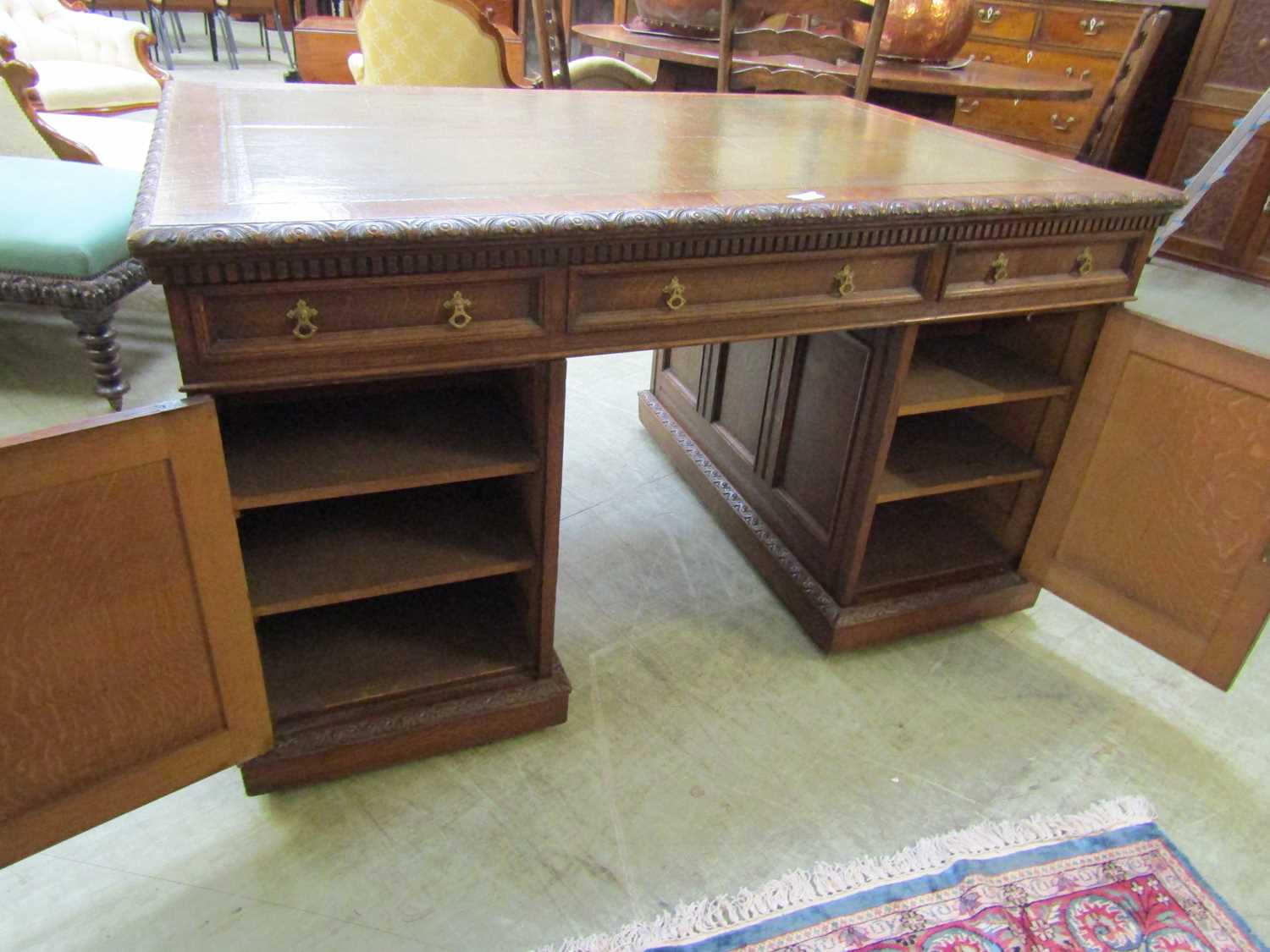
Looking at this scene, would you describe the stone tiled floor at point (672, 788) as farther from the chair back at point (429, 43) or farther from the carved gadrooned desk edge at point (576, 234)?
the chair back at point (429, 43)

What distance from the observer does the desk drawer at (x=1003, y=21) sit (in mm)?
4363

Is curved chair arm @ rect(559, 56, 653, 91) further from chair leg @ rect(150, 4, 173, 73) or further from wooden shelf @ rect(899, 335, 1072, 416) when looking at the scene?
chair leg @ rect(150, 4, 173, 73)

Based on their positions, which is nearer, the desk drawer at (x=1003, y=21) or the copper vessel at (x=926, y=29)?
the copper vessel at (x=926, y=29)

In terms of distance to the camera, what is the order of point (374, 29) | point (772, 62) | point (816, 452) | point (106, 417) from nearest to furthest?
point (106, 417), point (816, 452), point (772, 62), point (374, 29)

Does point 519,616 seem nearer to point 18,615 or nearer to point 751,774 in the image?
point 751,774

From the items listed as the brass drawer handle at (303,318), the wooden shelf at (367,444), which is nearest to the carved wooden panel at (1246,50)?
the wooden shelf at (367,444)

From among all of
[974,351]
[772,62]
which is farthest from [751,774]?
[772,62]

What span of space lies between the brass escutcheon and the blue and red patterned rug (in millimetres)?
871

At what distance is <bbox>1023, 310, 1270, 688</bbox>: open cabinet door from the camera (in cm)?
138

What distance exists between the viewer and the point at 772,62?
9.80 feet

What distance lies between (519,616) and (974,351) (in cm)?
106

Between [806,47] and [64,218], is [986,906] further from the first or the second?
[64,218]

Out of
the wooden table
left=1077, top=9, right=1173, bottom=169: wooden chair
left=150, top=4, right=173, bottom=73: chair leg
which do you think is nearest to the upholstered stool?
the wooden table

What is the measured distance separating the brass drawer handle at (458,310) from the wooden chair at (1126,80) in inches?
83.2
